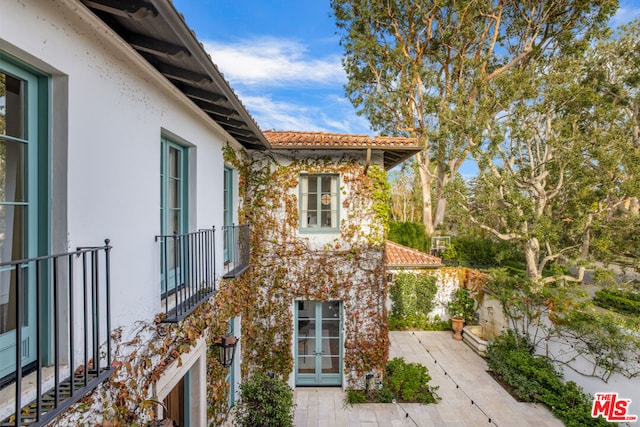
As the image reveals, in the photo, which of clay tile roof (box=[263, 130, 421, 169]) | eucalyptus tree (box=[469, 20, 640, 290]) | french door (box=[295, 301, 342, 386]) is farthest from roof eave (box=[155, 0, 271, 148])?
eucalyptus tree (box=[469, 20, 640, 290])

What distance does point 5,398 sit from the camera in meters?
1.91

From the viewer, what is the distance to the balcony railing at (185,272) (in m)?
3.81

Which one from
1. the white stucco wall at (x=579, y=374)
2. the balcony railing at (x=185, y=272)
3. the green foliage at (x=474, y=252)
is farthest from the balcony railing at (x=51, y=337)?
the green foliage at (x=474, y=252)

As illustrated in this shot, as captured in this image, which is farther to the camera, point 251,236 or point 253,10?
point 253,10

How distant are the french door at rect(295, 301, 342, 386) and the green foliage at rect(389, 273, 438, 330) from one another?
587 centimetres

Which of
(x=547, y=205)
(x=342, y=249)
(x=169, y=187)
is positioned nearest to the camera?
(x=169, y=187)

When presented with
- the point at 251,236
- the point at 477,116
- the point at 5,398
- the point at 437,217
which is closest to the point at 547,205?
the point at 477,116

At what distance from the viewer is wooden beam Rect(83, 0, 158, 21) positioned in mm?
2401

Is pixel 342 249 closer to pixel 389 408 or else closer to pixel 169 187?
pixel 389 408

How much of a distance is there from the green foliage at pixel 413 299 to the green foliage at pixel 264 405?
8329 millimetres

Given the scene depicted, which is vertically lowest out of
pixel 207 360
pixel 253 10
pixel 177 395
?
pixel 177 395

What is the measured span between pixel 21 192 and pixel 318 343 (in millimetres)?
7451

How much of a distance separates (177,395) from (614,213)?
15.9 meters

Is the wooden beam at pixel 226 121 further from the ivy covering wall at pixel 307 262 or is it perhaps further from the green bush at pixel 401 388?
the green bush at pixel 401 388
